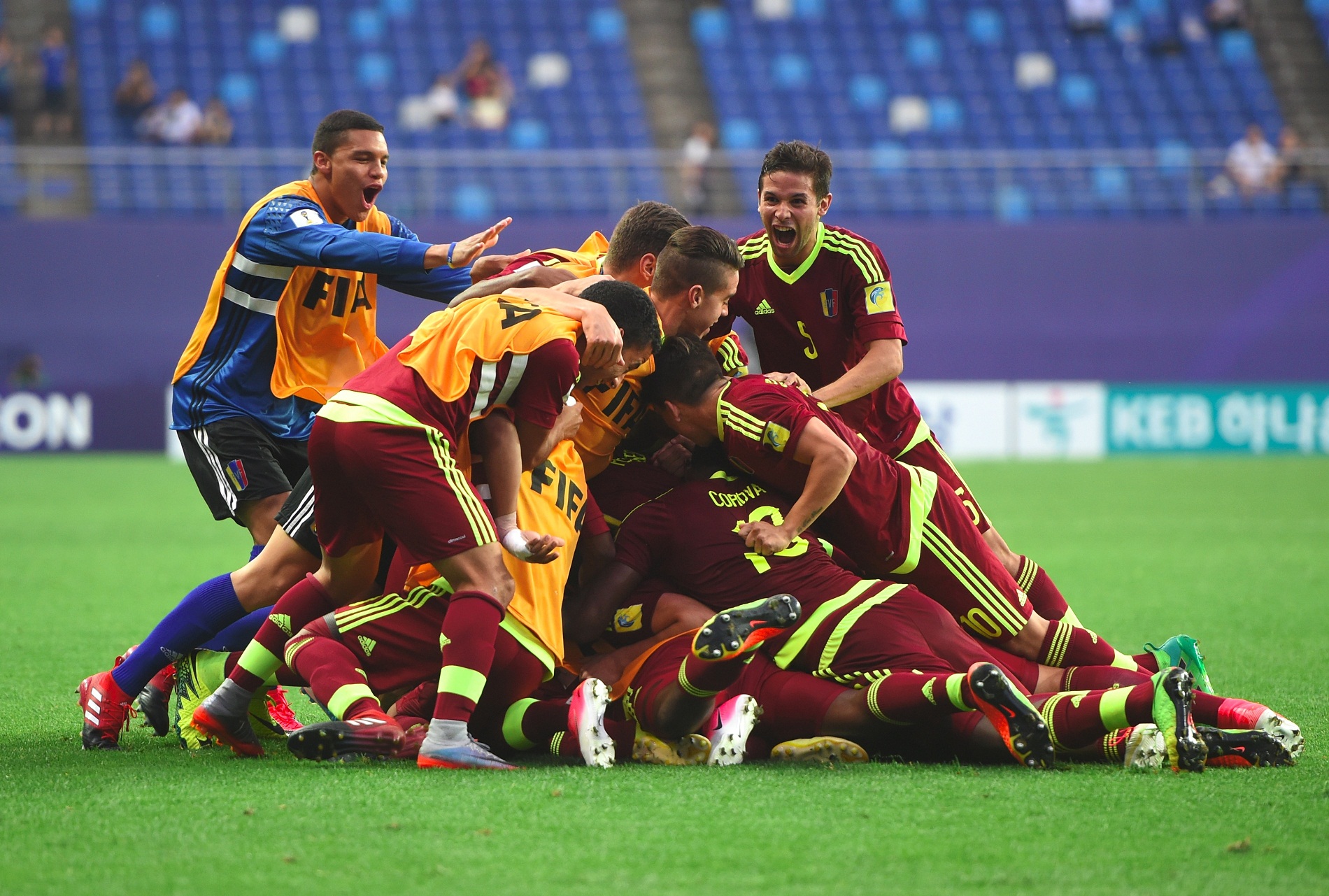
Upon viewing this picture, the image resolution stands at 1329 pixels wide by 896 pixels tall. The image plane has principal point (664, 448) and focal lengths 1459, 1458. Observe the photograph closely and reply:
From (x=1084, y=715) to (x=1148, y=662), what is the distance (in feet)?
3.45

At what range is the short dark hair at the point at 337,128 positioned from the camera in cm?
534

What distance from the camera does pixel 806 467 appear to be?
15.5 feet

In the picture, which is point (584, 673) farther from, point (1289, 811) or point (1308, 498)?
point (1308, 498)

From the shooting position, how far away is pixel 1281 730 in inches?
164

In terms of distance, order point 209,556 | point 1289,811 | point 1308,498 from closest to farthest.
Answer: point 1289,811, point 209,556, point 1308,498

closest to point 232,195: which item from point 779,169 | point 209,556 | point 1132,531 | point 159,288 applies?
point 159,288

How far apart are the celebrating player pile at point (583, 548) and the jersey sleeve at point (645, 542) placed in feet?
0.05

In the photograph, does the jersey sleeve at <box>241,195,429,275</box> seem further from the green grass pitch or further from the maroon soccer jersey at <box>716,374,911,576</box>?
the green grass pitch

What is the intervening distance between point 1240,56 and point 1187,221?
4.28 meters

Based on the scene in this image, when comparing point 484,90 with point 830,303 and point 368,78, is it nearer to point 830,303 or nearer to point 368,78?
point 368,78

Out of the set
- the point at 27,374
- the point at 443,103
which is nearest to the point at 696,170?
the point at 443,103

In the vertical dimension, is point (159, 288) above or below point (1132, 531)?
above

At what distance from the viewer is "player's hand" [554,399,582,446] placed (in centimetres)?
466

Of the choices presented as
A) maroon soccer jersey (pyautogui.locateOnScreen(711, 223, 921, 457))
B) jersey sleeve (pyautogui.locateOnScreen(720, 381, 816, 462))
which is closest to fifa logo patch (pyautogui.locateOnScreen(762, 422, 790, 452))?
jersey sleeve (pyautogui.locateOnScreen(720, 381, 816, 462))
